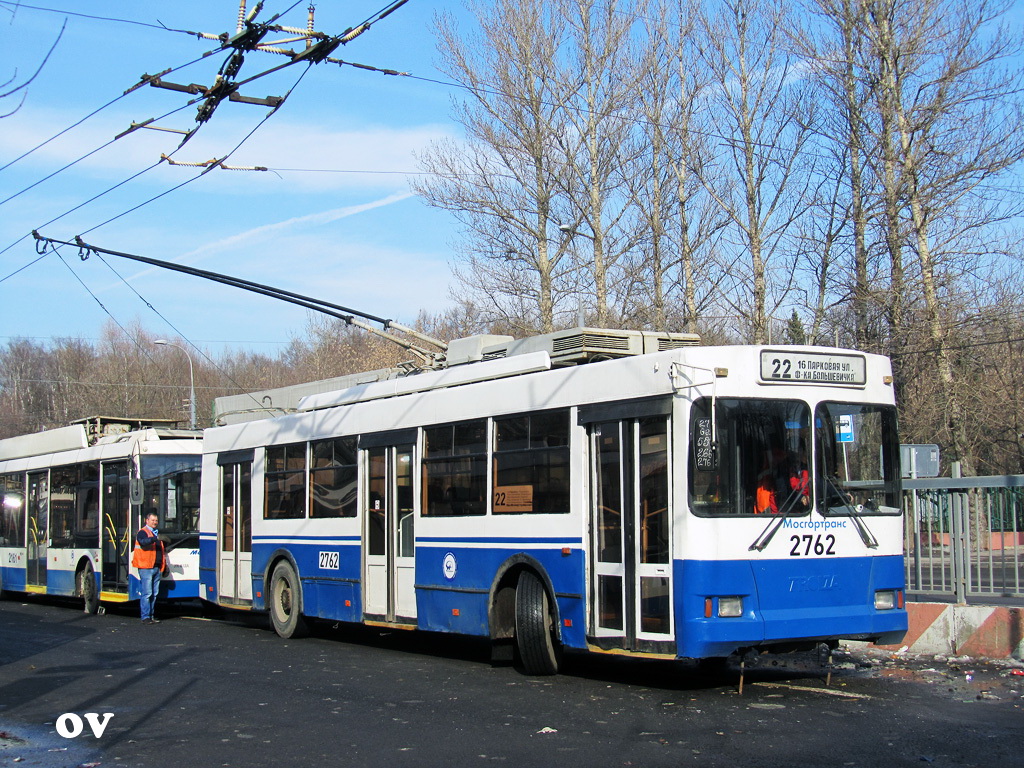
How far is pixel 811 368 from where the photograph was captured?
985cm

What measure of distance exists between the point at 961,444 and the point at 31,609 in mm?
19705

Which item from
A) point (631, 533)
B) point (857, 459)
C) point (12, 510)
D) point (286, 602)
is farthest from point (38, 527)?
point (857, 459)

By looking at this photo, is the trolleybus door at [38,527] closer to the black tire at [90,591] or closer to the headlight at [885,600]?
the black tire at [90,591]

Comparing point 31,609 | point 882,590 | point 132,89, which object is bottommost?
point 31,609

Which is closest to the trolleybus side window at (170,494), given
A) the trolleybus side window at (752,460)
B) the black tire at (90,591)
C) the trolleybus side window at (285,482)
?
the black tire at (90,591)

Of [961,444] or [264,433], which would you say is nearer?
[264,433]

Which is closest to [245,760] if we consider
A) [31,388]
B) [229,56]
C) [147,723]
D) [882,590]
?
[147,723]

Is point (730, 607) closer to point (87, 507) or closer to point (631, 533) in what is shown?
point (631, 533)

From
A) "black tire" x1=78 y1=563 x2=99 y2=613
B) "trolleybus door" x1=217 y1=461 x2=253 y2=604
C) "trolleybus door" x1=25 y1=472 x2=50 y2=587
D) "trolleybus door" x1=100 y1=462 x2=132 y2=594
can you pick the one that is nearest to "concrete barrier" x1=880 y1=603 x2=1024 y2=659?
"trolleybus door" x1=217 y1=461 x2=253 y2=604

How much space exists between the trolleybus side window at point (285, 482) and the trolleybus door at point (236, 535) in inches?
26.5

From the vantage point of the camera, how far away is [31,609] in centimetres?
2253

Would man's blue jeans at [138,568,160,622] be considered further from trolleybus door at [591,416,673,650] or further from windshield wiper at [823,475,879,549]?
windshield wiper at [823,475,879,549]

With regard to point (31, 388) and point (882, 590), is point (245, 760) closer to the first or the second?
point (882, 590)

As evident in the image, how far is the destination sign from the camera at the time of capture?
962 cm
